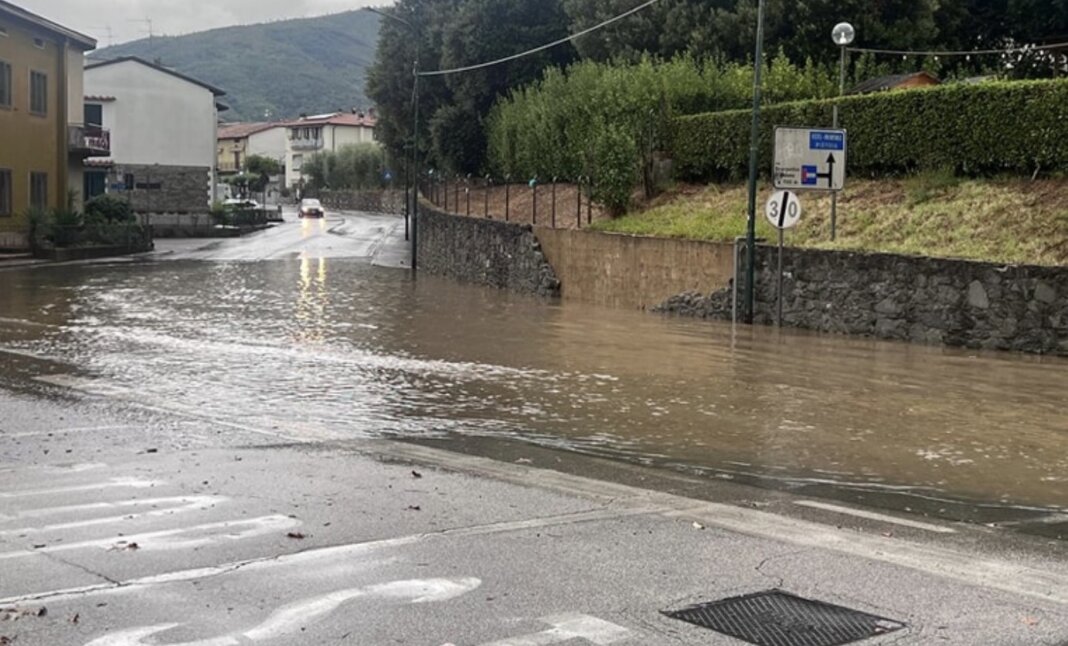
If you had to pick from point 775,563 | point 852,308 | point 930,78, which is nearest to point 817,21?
point 930,78

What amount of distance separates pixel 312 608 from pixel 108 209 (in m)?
46.2

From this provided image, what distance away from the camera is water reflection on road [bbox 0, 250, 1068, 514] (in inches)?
395

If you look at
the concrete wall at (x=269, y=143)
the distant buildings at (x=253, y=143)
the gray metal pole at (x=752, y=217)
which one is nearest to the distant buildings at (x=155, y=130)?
the gray metal pole at (x=752, y=217)

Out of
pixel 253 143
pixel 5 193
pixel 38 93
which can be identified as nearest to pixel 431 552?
pixel 5 193

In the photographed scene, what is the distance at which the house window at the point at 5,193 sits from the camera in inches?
1528

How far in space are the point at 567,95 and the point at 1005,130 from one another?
17779mm

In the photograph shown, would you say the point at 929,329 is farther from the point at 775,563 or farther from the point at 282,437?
the point at 775,563

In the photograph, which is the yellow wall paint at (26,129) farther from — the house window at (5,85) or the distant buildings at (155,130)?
the distant buildings at (155,130)

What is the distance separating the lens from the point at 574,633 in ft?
16.8

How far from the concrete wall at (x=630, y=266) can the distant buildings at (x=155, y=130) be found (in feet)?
144

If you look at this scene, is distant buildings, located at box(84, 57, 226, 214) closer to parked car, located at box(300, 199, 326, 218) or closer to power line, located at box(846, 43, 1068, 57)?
parked car, located at box(300, 199, 326, 218)

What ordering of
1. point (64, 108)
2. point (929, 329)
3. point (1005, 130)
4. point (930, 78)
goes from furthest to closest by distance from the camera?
point (64, 108) → point (930, 78) → point (1005, 130) → point (929, 329)

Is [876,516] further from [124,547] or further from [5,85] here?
[5,85]

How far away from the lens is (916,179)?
76.8 feet
